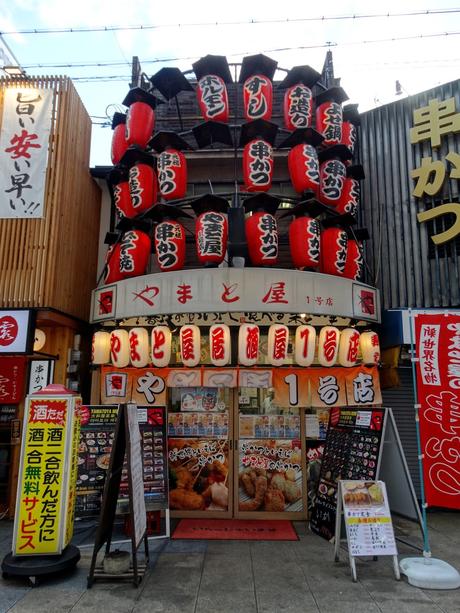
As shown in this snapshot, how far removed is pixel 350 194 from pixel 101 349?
7.54m

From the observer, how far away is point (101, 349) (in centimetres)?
980

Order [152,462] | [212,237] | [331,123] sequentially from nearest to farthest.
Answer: [152,462] < [212,237] < [331,123]

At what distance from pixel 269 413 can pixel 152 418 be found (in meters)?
2.92

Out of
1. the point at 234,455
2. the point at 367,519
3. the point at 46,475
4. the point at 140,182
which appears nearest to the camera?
the point at 46,475

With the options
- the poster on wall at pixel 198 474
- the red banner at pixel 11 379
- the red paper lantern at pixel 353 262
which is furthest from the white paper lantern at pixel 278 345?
the red banner at pixel 11 379

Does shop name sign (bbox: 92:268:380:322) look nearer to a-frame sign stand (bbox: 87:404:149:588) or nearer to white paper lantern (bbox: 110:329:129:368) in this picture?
white paper lantern (bbox: 110:329:129:368)

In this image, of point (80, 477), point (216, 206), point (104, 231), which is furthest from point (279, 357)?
point (104, 231)

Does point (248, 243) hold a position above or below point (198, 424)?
above

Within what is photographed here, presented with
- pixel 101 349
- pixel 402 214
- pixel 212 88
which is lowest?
pixel 101 349

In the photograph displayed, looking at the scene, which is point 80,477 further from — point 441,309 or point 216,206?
point 441,309

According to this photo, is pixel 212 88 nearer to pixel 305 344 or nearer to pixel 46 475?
pixel 305 344

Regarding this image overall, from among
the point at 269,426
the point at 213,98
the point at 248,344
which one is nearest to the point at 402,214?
the point at 213,98

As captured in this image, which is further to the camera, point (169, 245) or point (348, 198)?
point (348, 198)

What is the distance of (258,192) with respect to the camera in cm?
1023
